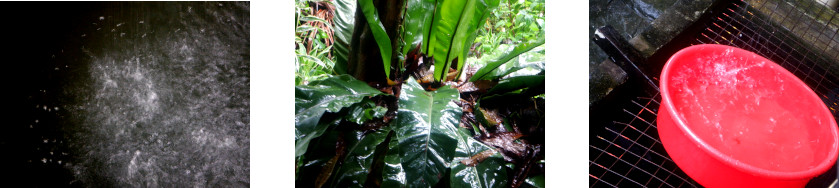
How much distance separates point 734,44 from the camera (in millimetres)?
1179

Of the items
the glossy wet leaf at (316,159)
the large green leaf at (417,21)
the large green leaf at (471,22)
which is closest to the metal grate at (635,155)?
the large green leaf at (471,22)

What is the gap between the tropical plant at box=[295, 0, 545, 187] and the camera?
898 millimetres

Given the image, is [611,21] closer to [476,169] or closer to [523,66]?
[523,66]

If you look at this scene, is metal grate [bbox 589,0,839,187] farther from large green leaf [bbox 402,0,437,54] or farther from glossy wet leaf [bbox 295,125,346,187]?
glossy wet leaf [bbox 295,125,346,187]

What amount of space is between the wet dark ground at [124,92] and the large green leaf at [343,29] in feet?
0.92

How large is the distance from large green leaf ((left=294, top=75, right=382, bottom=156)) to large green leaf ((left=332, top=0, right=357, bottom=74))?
0.15 m

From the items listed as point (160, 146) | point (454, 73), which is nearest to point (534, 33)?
point (454, 73)

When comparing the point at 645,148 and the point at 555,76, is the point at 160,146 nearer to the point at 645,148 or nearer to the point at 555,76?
the point at 555,76

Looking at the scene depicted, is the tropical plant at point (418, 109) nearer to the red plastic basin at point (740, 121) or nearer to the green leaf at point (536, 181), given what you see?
the green leaf at point (536, 181)

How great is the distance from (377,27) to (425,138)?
0.28m

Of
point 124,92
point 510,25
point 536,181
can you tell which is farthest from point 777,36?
point 124,92

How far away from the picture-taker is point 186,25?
3.01 ft

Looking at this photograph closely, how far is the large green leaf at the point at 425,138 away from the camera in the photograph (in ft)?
2.75

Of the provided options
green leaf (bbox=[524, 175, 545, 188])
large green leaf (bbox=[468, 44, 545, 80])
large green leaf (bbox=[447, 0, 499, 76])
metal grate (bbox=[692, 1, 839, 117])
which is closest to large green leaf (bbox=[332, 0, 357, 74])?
large green leaf (bbox=[447, 0, 499, 76])
